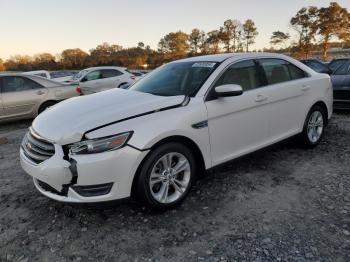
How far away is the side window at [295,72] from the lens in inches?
188

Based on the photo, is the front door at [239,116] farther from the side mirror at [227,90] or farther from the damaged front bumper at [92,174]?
the damaged front bumper at [92,174]

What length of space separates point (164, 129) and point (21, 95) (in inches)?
251

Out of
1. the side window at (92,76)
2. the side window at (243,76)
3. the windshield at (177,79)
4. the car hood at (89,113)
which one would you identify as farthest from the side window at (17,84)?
the side window at (243,76)

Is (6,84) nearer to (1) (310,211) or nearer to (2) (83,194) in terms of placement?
(2) (83,194)

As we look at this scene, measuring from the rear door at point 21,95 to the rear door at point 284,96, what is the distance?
619cm

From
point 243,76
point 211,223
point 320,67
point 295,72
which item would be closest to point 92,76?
point 320,67

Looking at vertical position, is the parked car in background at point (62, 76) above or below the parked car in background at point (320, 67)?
below

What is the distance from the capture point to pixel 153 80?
437 centimetres

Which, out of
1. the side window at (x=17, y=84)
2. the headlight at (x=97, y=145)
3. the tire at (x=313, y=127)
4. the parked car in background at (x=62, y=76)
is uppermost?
the side window at (x=17, y=84)

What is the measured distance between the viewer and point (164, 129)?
3.10 m

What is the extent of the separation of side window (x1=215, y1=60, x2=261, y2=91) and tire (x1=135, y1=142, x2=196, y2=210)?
3.32ft

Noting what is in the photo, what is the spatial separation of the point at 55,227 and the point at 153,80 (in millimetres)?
2226

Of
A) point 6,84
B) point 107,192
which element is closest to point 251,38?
point 6,84

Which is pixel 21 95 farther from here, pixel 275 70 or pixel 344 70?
pixel 344 70
